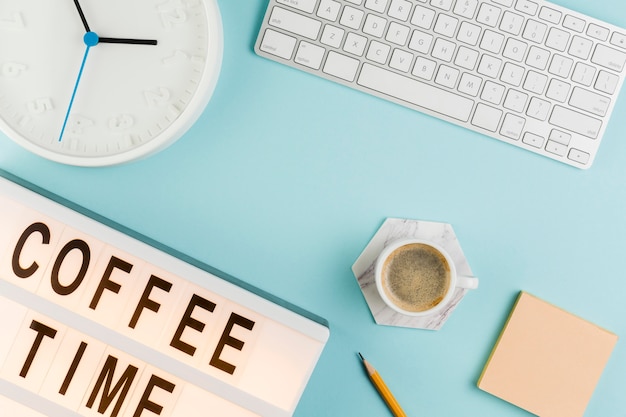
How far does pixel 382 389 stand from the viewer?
0.85 m

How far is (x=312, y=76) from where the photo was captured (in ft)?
2.71

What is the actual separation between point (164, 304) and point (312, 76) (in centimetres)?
40

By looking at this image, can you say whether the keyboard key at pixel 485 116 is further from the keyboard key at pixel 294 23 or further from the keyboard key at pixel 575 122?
the keyboard key at pixel 294 23

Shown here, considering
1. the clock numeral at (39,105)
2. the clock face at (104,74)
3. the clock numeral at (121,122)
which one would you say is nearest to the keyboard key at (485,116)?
the clock face at (104,74)

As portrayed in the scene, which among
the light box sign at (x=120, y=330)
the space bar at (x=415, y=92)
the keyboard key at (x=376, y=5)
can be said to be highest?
the keyboard key at (x=376, y=5)

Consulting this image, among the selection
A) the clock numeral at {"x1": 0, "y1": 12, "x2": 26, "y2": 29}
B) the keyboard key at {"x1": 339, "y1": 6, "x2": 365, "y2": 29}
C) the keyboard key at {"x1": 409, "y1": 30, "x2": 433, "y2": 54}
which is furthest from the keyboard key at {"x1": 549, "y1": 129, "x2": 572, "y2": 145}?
the clock numeral at {"x1": 0, "y1": 12, "x2": 26, "y2": 29}

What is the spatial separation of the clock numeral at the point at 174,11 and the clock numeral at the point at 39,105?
198 millimetres

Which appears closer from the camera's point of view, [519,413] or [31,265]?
[31,265]

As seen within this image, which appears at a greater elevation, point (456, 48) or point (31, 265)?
point (456, 48)

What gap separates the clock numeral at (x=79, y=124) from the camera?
77cm

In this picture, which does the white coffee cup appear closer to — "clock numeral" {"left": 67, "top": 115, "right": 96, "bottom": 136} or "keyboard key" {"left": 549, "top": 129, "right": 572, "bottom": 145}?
"keyboard key" {"left": 549, "top": 129, "right": 572, "bottom": 145}

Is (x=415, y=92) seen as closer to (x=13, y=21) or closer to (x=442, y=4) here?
(x=442, y=4)

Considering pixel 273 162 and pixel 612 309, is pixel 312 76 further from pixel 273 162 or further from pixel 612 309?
A: pixel 612 309

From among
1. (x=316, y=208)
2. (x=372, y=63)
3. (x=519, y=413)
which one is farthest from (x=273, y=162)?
(x=519, y=413)
